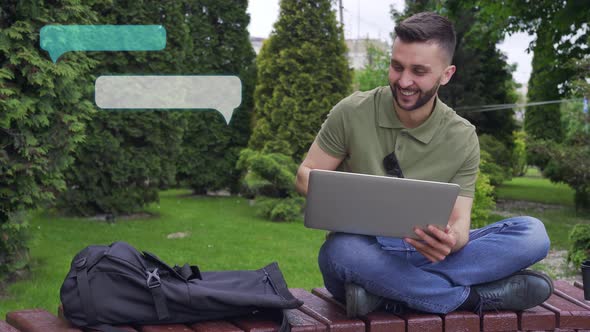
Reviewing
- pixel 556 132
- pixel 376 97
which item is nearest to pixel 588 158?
pixel 376 97

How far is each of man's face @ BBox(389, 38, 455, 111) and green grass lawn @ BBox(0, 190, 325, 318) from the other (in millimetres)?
2684

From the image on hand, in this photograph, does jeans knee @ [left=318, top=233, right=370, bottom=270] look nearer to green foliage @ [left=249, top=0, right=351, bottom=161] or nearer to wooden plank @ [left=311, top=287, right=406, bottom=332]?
wooden plank @ [left=311, top=287, right=406, bottom=332]

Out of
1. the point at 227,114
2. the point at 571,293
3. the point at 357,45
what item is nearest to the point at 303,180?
the point at 571,293

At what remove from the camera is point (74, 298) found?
234cm

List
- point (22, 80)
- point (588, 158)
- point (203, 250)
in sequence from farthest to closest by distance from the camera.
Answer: point (588, 158)
point (203, 250)
point (22, 80)

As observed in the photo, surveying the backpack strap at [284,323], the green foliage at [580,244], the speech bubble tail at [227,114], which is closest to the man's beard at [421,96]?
the backpack strap at [284,323]

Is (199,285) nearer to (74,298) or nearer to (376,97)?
(74,298)

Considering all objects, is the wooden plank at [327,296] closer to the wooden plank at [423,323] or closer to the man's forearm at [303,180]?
Result: the wooden plank at [423,323]

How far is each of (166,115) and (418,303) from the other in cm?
674

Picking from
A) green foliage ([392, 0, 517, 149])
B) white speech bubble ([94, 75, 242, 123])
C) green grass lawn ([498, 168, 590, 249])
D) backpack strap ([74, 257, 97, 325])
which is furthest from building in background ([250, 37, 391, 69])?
backpack strap ([74, 257, 97, 325])

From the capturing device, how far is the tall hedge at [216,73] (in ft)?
35.9

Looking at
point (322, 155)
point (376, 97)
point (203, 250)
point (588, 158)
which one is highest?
point (376, 97)

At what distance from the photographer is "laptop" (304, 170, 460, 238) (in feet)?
7.53

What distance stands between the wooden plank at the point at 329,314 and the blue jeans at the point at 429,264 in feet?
0.35
